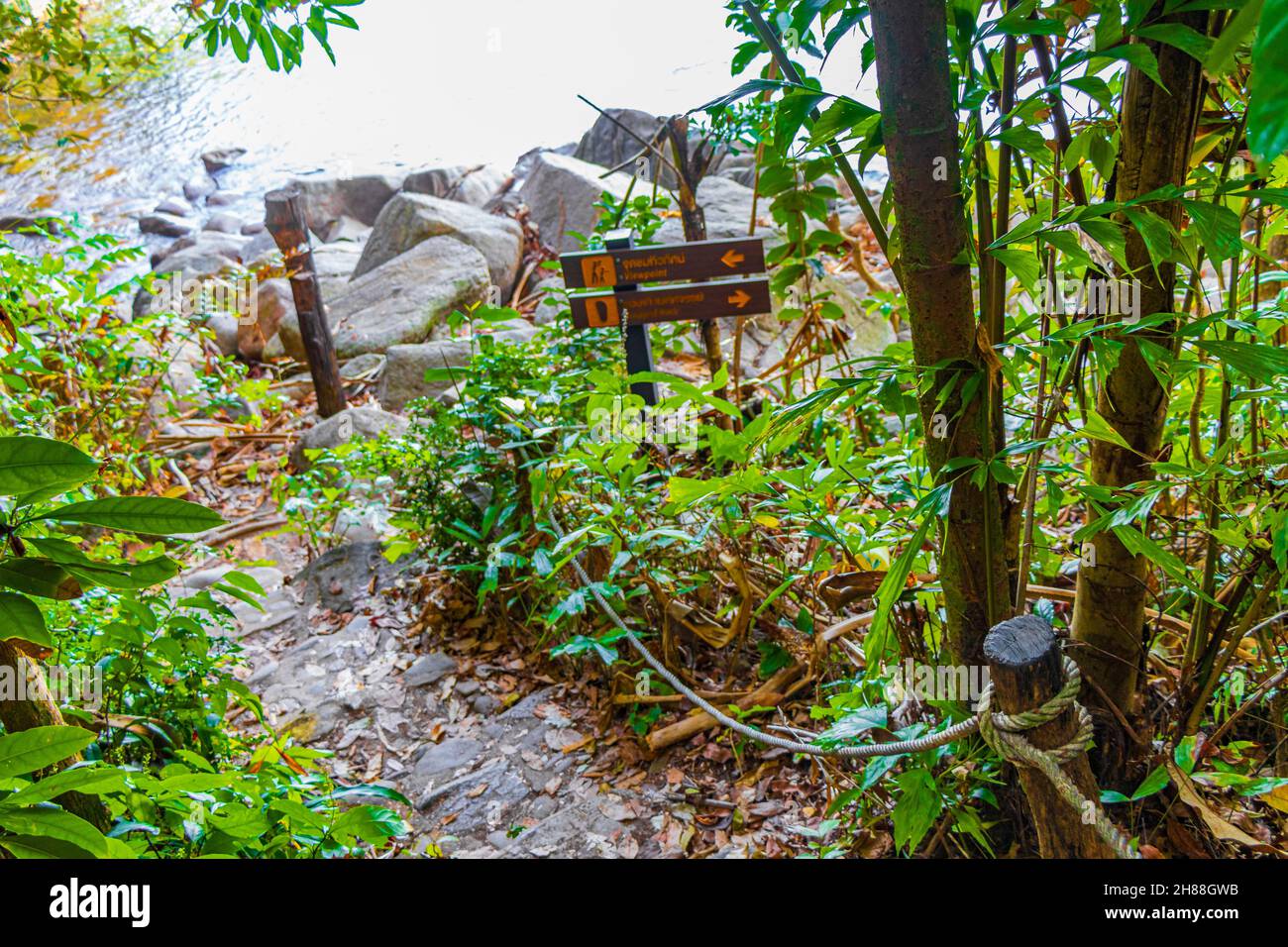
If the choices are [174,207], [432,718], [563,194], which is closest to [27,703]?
[432,718]

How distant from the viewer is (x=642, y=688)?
7.05 ft

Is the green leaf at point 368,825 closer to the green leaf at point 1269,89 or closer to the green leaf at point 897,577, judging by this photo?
the green leaf at point 897,577

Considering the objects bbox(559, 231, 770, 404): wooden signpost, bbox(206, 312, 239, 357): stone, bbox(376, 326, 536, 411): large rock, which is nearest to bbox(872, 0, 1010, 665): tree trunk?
bbox(559, 231, 770, 404): wooden signpost

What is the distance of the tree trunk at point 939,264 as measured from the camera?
853 millimetres

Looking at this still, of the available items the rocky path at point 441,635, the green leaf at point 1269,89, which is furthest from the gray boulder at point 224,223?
the green leaf at point 1269,89

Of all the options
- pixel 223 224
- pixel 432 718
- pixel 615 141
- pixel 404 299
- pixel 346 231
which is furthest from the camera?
pixel 223 224

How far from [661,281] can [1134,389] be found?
6.54 ft

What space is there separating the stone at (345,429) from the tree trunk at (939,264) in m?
3.79

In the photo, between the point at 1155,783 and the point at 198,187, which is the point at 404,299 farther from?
the point at 1155,783

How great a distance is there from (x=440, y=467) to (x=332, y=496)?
79 cm

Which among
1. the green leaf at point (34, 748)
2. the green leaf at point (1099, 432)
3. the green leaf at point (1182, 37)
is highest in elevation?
the green leaf at point (1182, 37)

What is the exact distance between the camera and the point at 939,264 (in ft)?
3.01

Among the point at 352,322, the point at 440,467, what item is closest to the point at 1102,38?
the point at 440,467

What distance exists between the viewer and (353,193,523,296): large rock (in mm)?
6883
